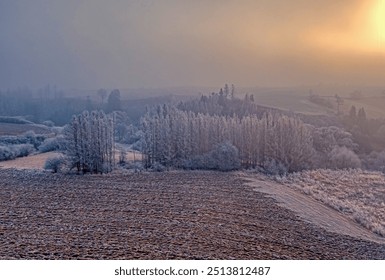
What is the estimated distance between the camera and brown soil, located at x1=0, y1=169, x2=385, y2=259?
220 inches

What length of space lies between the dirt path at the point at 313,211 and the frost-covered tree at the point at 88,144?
13.9 feet

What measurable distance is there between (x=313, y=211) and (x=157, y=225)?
149 inches

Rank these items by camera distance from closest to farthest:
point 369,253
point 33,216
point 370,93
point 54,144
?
point 369,253 → point 33,216 → point 370,93 → point 54,144

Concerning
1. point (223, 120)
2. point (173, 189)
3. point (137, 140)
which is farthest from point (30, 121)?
point (173, 189)

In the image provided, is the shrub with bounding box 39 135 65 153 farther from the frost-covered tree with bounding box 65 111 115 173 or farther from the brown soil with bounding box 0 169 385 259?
the brown soil with bounding box 0 169 385 259

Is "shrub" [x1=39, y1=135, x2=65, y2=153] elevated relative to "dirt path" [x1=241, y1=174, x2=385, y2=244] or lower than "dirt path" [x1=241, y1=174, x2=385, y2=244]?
elevated

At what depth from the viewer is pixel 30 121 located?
50.7 ft

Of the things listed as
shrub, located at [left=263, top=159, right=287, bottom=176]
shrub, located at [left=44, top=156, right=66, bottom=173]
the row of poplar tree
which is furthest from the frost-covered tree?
shrub, located at [left=263, top=159, right=287, bottom=176]

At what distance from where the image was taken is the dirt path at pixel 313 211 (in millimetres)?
7926

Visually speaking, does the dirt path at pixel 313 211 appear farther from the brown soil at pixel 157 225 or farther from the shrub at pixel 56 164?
the shrub at pixel 56 164

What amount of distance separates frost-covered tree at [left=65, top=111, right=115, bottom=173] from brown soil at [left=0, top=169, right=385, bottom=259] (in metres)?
2.46

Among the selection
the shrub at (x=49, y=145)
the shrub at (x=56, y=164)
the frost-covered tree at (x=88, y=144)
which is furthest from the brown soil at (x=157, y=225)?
the shrub at (x=49, y=145)
